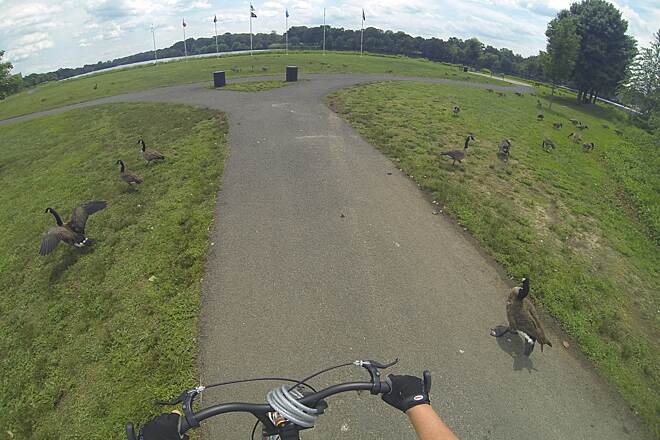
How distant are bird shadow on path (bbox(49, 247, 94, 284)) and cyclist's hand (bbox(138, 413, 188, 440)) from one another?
879 centimetres

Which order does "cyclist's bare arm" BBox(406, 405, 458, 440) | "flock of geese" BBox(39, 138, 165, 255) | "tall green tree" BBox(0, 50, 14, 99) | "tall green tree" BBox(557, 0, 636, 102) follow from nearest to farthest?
"cyclist's bare arm" BBox(406, 405, 458, 440), "flock of geese" BBox(39, 138, 165, 255), "tall green tree" BBox(0, 50, 14, 99), "tall green tree" BBox(557, 0, 636, 102)

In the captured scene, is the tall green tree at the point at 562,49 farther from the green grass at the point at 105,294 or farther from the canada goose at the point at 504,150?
the green grass at the point at 105,294

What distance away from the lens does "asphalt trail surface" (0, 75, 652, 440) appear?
5562mm

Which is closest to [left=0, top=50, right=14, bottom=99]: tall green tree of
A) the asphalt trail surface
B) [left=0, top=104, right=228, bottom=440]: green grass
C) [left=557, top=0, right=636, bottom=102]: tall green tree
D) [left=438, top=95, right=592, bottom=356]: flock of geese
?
[left=0, top=104, right=228, bottom=440]: green grass

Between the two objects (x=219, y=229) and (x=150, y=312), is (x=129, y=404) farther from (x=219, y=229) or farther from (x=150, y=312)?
(x=219, y=229)

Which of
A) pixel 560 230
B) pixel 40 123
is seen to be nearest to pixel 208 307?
pixel 560 230

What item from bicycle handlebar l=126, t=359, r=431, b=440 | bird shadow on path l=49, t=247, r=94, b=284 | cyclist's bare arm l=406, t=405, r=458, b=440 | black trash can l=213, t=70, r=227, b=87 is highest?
black trash can l=213, t=70, r=227, b=87

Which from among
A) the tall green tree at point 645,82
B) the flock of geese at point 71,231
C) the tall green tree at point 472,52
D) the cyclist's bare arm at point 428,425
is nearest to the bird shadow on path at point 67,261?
the flock of geese at point 71,231

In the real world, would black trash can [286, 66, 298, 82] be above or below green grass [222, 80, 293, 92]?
above

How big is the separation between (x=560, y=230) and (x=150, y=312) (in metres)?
11.5

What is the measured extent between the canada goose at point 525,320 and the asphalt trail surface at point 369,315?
313 millimetres

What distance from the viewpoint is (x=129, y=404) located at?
565 cm

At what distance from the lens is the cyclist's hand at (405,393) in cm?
274

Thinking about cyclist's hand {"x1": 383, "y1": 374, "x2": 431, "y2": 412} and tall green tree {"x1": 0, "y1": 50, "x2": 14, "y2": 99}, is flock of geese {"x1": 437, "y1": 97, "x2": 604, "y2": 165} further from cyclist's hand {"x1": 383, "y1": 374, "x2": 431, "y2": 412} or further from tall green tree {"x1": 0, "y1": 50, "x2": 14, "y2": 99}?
tall green tree {"x1": 0, "y1": 50, "x2": 14, "y2": 99}
